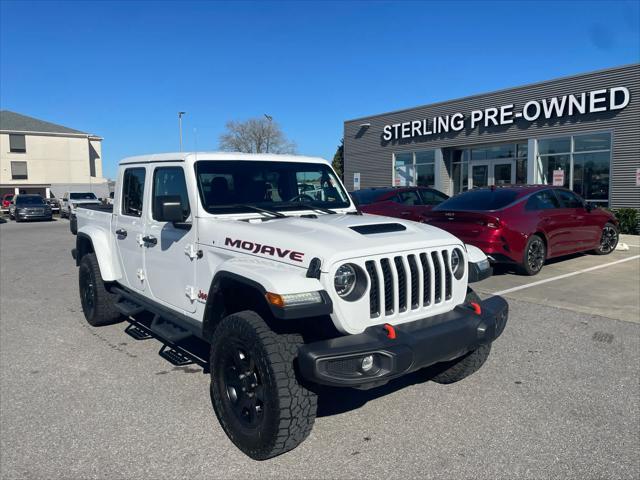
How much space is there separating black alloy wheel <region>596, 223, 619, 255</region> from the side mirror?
9.82 metres

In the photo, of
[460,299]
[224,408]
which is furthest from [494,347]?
[224,408]

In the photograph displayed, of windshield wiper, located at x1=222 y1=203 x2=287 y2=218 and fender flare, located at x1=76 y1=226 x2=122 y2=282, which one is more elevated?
windshield wiper, located at x1=222 y1=203 x2=287 y2=218

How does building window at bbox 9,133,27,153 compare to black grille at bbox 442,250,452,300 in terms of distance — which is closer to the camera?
black grille at bbox 442,250,452,300

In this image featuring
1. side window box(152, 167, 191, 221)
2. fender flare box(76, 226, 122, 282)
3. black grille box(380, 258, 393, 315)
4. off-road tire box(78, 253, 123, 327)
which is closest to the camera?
black grille box(380, 258, 393, 315)

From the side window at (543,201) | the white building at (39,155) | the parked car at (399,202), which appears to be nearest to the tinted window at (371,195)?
the parked car at (399,202)

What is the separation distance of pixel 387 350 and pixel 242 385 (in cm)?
100

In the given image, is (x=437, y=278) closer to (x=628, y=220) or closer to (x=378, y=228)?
(x=378, y=228)

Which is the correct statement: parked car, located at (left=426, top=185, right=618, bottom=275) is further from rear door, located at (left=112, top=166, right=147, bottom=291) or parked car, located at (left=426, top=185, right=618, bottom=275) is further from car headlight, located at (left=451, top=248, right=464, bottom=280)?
rear door, located at (left=112, top=166, right=147, bottom=291)

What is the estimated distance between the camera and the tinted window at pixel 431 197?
1308cm

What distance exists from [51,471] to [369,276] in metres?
2.19

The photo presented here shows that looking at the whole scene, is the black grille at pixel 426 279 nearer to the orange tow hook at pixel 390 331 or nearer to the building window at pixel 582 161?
the orange tow hook at pixel 390 331

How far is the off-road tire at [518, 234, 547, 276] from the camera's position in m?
8.48

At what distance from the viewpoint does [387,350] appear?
290 cm

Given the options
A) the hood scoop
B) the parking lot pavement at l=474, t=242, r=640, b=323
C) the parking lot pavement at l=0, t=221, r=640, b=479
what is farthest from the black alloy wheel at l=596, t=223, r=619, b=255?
the hood scoop
